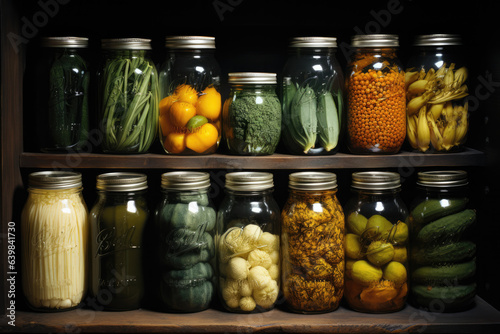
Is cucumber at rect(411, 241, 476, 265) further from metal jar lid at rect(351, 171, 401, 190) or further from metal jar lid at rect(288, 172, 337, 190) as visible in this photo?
metal jar lid at rect(288, 172, 337, 190)

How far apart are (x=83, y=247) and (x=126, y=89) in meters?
0.41

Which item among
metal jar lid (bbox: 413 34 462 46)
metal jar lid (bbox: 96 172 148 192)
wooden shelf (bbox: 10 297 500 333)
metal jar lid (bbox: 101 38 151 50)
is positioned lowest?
wooden shelf (bbox: 10 297 500 333)

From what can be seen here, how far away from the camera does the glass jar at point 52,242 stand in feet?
4.61

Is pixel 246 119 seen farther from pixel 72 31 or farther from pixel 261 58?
pixel 72 31

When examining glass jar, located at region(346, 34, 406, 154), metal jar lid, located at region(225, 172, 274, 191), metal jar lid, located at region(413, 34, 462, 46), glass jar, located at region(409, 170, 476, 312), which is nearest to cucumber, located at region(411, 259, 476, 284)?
glass jar, located at region(409, 170, 476, 312)

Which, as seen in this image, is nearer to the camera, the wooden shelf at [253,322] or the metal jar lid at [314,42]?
the wooden shelf at [253,322]

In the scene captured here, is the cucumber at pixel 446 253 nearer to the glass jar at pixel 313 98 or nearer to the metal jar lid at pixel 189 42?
the glass jar at pixel 313 98

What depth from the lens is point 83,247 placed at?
145 centimetres

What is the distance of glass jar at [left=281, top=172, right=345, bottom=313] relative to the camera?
1.40 metres

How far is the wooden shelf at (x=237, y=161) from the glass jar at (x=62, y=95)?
5 cm

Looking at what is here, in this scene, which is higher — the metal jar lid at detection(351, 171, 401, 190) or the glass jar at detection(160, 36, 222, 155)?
the glass jar at detection(160, 36, 222, 155)

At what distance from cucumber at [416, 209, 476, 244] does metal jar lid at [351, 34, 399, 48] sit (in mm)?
465

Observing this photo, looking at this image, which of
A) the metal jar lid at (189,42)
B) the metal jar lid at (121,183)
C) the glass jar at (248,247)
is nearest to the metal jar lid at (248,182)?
the glass jar at (248,247)

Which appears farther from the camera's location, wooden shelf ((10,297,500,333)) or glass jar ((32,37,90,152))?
glass jar ((32,37,90,152))
